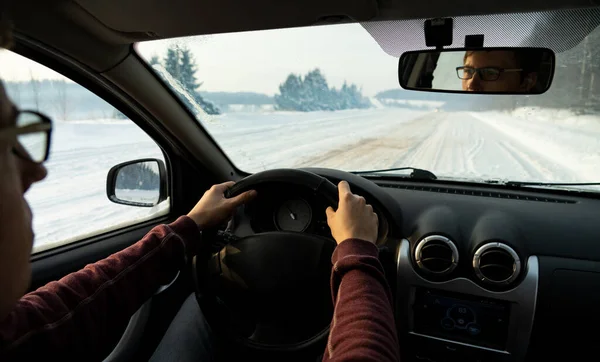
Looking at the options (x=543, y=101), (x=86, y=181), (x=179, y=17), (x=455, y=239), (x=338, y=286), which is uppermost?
(x=179, y=17)

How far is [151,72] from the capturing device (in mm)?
2885

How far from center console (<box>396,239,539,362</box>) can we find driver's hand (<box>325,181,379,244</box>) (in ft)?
2.35

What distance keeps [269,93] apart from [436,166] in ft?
5.12

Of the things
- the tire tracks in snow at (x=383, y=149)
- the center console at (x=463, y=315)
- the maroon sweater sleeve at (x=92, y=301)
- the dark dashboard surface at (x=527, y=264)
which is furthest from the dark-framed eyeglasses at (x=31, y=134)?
the tire tracks in snow at (x=383, y=149)

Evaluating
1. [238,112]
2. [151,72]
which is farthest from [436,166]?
[151,72]

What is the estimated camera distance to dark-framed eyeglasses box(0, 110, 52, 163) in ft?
3.56

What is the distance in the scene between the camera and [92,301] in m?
1.91

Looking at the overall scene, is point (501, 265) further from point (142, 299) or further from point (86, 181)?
point (86, 181)

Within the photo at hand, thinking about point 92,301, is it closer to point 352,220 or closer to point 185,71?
point 352,220

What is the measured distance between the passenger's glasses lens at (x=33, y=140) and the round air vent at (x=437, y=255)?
1848 millimetres

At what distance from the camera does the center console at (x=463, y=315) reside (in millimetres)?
2459

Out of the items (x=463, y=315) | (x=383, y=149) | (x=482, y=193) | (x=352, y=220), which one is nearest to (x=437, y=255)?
(x=463, y=315)

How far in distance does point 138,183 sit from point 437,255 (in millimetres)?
1904

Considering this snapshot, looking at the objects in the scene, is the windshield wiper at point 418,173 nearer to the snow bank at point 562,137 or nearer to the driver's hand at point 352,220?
the snow bank at point 562,137
